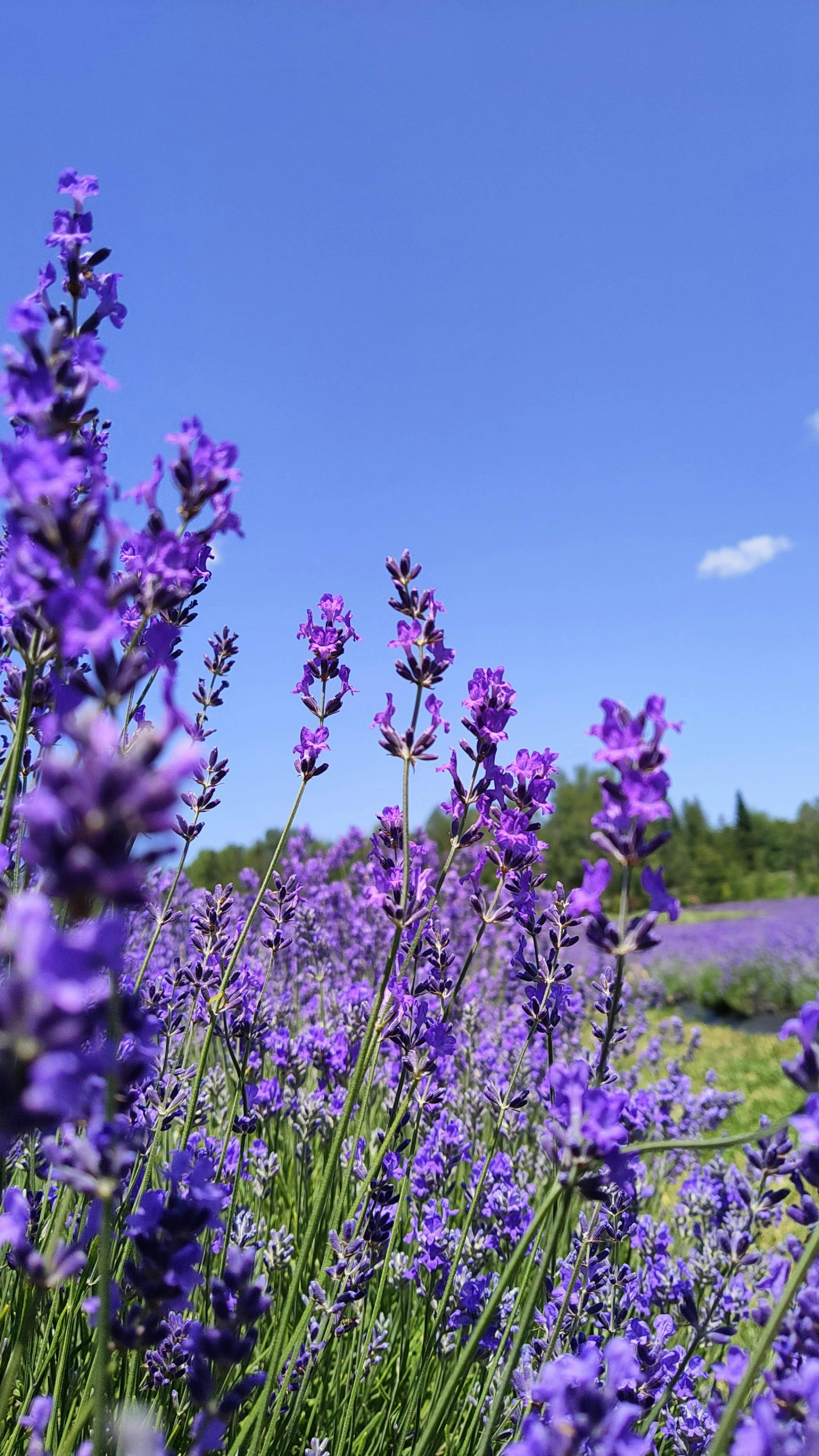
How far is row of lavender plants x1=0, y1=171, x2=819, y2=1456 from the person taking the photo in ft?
2.75

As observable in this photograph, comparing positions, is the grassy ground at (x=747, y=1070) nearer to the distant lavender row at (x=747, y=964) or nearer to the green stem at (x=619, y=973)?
the distant lavender row at (x=747, y=964)

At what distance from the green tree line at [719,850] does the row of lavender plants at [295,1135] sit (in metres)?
24.9

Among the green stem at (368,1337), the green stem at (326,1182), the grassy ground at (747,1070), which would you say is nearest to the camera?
the green stem at (326,1182)

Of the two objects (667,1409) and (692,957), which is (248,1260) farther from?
(692,957)

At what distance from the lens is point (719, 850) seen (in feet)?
143

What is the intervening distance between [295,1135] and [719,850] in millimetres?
43038

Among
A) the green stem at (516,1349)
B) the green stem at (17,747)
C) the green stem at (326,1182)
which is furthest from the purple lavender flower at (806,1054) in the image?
the green stem at (17,747)

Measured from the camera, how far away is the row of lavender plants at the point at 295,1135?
0.84m

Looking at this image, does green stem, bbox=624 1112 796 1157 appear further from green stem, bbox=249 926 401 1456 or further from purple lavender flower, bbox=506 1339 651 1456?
green stem, bbox=249 926 401 1456

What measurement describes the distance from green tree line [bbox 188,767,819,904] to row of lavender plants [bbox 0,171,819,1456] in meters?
24.9

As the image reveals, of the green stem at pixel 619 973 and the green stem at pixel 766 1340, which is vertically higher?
the green stem at pixel 619 973

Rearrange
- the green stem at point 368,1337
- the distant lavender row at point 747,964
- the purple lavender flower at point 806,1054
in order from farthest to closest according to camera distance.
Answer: the distant lavender row at point 747,964 < the green stem at point 368,1337 < the purple lavender flower at point 806,1054

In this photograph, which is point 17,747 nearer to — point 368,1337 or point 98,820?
point 98,820

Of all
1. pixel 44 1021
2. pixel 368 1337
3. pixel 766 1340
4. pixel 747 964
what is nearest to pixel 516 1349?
pixel 766 1340
